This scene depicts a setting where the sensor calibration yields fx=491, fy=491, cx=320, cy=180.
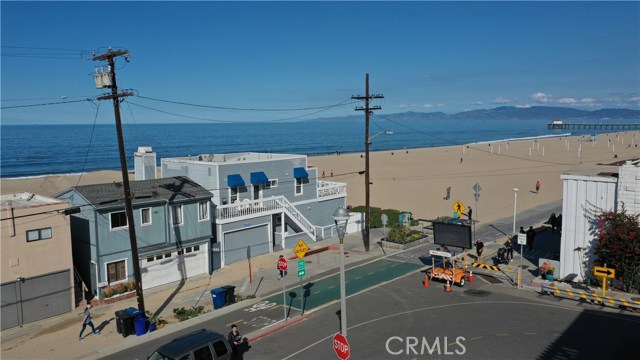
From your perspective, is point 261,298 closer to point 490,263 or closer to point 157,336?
point 157,336

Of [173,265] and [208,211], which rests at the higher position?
[208,211]

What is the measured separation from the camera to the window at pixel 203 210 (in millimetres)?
27172

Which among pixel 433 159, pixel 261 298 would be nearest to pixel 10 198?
pixel 261 298

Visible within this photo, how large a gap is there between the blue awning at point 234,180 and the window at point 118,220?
326 inches

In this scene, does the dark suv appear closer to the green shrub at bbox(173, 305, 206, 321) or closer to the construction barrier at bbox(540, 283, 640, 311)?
the green shrub at bbox(173, 305, 206, 321)

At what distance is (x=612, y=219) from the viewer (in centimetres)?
2128

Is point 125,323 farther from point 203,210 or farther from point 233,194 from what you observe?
point 233,194

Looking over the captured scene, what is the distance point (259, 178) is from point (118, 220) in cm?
1080

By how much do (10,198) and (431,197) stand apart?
131 feet

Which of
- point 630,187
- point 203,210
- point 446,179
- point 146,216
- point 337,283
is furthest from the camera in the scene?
point 446,179

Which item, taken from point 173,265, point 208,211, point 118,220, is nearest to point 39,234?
point 118,220

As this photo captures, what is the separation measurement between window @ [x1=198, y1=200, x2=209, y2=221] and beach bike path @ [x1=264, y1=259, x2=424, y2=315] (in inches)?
226

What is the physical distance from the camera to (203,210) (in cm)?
2750

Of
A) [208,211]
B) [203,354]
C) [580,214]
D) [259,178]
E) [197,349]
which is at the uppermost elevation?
[259,178]
